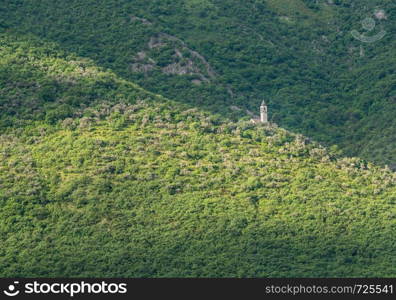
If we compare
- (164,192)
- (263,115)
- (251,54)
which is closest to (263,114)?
(263,115)

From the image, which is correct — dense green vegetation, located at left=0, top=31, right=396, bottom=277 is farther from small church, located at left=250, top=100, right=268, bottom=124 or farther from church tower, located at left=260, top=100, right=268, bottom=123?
church tower, located at left=260, top=100, right=268, bottom=123

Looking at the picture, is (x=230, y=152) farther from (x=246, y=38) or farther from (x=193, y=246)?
(x=246, y=38)

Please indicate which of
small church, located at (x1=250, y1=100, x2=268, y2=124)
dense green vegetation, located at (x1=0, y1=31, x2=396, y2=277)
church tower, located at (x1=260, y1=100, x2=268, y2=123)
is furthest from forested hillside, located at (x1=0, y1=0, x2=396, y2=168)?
dense green vegetation, located at (x1=0, y1=31, x2=396, y2=277)

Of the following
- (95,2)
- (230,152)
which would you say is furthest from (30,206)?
(95,2)

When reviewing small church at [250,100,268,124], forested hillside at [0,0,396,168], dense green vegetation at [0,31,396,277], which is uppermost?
forested hillside at [0,0,396,168]

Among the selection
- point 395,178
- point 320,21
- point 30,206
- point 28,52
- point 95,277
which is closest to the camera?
point 95,277

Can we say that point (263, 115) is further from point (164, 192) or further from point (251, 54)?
point (164, 192)
